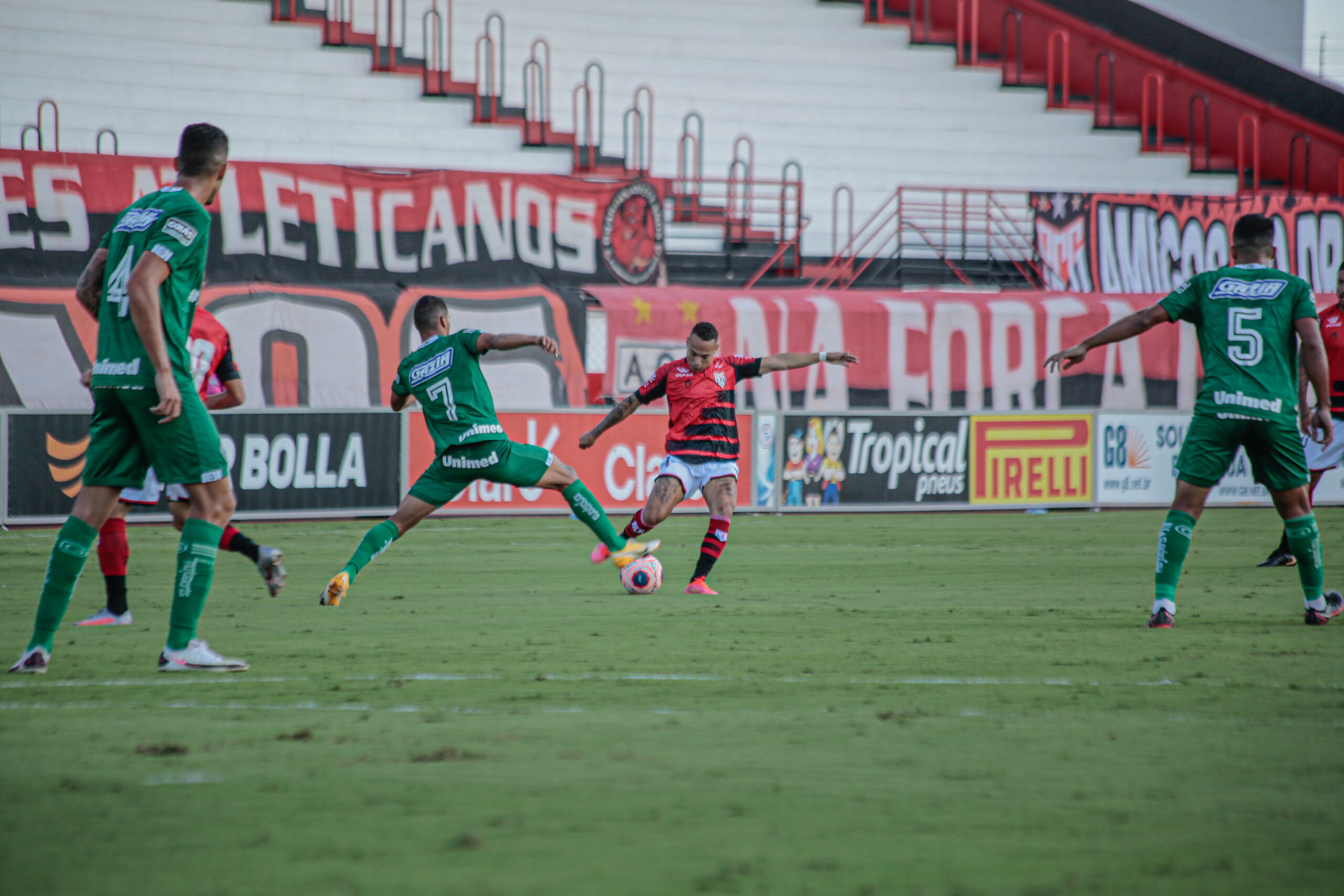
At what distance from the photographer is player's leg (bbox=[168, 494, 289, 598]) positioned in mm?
6824

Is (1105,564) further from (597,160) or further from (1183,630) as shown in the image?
(597,160)

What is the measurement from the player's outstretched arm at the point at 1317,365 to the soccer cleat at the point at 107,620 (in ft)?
22.1

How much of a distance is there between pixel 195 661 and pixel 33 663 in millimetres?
665

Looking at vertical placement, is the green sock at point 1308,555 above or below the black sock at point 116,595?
above

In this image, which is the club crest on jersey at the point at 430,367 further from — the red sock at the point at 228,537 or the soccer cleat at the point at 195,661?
the soccer cleat at the point at 195,661

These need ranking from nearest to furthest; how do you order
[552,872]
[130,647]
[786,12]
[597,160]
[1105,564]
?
[552,872], [130,647], [1105,564], [597,160], [786,12]

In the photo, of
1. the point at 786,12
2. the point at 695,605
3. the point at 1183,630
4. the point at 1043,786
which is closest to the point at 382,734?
the point at 1043,786

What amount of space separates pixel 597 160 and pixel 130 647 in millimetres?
17521

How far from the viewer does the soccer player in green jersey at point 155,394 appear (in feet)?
17.7

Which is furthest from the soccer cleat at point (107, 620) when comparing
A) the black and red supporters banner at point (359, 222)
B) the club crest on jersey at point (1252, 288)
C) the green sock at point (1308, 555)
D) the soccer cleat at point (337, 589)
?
the black and red supporters banner at point (359, 222)

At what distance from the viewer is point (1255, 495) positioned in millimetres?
18609

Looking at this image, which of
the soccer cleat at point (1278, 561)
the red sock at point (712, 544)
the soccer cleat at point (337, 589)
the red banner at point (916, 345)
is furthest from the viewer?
the red banner at point (916, 345)

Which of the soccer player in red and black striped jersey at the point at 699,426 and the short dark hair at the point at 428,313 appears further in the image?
the soccer player in red and black striped jersey at the point at 699,426

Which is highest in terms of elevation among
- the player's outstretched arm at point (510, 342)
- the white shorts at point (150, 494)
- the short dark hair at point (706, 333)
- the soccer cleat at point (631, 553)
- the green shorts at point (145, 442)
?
the short dark hair at point (706, 333)
